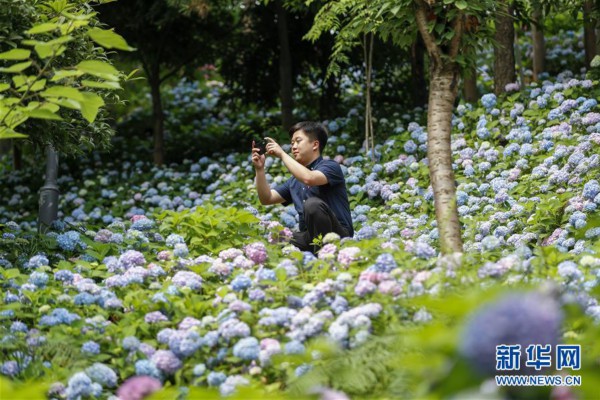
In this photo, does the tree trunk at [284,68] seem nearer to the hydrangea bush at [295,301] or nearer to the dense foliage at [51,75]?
the hydrangea bush at [295,301]

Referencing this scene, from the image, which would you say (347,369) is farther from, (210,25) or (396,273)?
(210,25)

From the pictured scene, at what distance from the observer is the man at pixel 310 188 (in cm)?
510

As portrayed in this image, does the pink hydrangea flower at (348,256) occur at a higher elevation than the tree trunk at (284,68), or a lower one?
lower

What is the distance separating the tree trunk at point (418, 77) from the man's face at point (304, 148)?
4.44 meters

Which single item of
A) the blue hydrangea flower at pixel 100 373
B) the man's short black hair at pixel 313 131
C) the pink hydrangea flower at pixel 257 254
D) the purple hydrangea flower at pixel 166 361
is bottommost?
the blue hydrangea flower at pixel 100 373

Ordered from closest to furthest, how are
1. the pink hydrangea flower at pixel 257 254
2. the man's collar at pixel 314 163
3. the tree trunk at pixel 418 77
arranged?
the pink hydrangea flower at pixel 257 254 → the man's collar at pixel 314 163 → the tree trunk at pixel 418 77

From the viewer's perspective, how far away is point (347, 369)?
2.92 meters

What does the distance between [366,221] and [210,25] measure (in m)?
4.59

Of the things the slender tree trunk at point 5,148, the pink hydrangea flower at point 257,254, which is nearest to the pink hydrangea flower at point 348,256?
the pink hydrangea flower at point 257,254

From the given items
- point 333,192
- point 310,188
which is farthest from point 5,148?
point 333,192

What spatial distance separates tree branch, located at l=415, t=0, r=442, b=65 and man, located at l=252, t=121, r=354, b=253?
0.91m

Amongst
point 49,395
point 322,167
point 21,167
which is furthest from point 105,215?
point 49,395

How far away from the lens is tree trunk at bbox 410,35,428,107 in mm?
9867

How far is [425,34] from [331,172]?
977 millimetres
